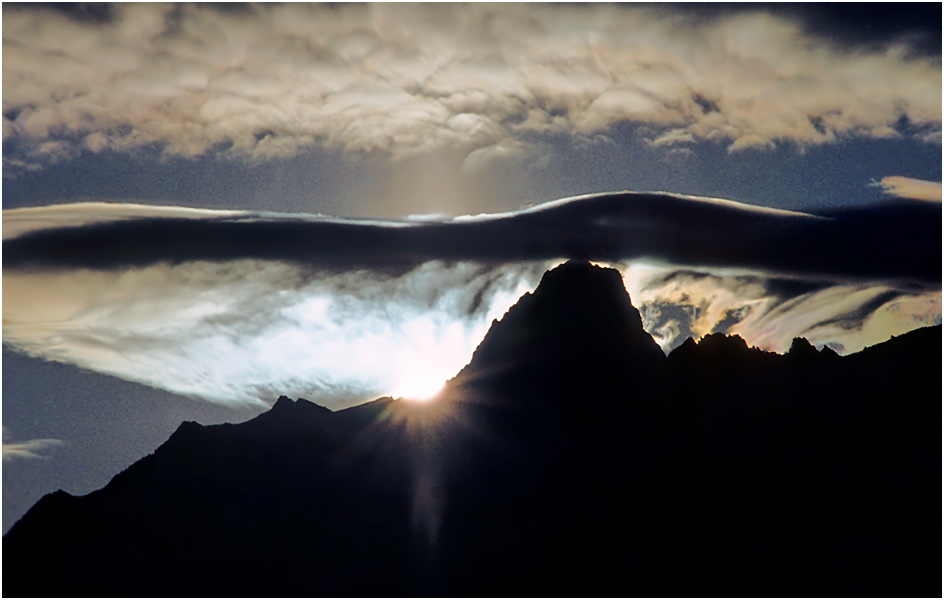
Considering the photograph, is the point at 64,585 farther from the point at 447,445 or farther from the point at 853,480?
the point at 853,480

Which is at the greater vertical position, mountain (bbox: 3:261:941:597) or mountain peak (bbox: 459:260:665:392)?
mountain peak (bbox: 459:260:665:392)

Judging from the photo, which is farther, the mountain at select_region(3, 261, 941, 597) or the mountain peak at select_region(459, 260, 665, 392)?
the mountain peak at select_region(459, 260, 665, 392)

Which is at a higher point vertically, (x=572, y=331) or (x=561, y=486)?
(x=572, y=331)

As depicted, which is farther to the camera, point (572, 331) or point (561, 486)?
point (572, 331)

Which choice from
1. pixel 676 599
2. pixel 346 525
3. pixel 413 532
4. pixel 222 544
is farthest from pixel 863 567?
pixel 222 544

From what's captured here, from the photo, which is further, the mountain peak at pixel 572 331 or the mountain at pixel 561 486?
the mountain peak at pixel 572 331

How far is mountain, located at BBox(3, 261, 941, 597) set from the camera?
8419 cm

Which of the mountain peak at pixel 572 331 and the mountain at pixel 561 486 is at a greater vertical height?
the mountain peak at pixel 572 331

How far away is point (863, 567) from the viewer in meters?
71.1

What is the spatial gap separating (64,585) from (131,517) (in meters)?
16.8

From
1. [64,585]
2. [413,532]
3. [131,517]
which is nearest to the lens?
[64,585]

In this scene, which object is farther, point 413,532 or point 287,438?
point 287,438

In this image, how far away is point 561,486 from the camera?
11162 centimetres

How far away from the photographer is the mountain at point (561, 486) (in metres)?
84.2
